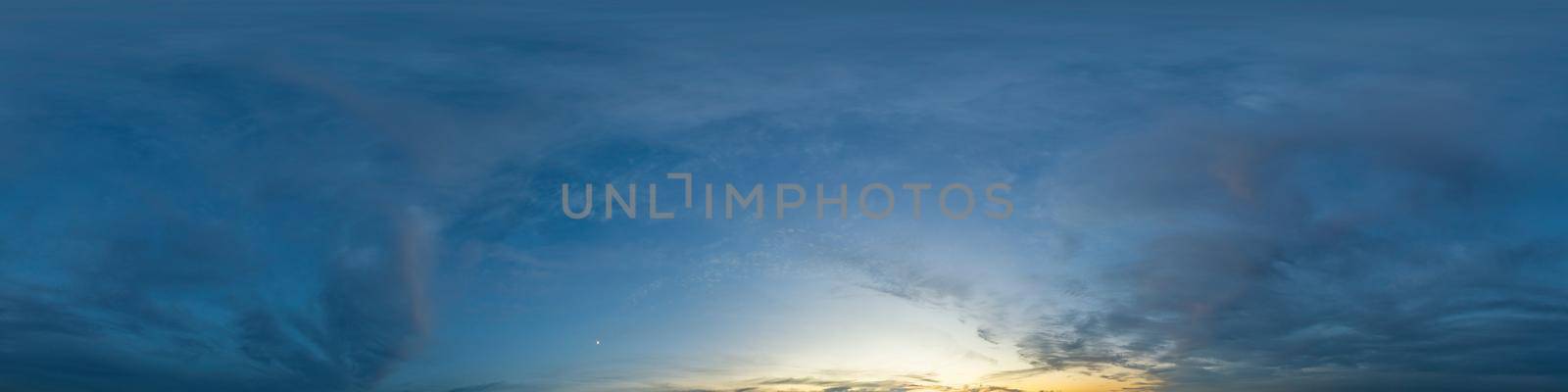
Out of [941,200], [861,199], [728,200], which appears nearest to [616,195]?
[728,200]

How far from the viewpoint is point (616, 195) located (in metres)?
56.9

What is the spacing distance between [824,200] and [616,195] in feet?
48.1

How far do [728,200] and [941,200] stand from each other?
1478 centimetres

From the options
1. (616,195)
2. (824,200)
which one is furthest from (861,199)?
(616,195)

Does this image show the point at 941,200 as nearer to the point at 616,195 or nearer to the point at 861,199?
the point at 861,199

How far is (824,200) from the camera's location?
181 feet

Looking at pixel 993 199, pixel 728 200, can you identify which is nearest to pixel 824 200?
pixel 728 200

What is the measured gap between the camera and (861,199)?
55.7 metres

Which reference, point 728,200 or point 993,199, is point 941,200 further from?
point 728,200

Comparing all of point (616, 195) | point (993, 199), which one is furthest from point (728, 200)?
point (993, 199)

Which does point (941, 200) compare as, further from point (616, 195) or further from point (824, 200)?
point (616, 195)

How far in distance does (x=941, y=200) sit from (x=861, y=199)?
5600mm

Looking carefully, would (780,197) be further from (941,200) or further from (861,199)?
(941,200)

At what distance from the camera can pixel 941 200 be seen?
184 feet
